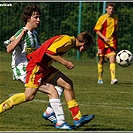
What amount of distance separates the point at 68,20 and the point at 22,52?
19113 millimetres

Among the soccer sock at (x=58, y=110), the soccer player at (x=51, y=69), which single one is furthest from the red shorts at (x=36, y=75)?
the soccer sock at (x=58, y=110)

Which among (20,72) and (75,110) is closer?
(75,110)

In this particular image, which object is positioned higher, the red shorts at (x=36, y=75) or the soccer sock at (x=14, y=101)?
the red shorts at (x=36, y=75)

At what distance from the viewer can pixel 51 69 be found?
316 inches

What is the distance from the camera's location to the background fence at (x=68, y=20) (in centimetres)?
2720

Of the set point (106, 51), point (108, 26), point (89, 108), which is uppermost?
point (108, 26)

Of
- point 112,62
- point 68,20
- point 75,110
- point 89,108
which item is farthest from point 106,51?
point 68,20

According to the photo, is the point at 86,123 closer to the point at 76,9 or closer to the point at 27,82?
the point at 27,82

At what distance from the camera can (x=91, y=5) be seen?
28.0 meters

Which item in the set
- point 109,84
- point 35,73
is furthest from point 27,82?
point 109,84

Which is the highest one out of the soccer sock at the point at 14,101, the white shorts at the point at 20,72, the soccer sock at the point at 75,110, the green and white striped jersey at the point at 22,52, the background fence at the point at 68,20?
the green and white striped jersey at the point at 22,52

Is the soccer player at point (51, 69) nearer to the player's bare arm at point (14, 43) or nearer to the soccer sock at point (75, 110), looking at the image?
the soccer sock at point (75, 110)

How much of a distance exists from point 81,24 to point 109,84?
12.5 metres

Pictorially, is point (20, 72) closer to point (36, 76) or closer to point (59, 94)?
point (59, 94)
